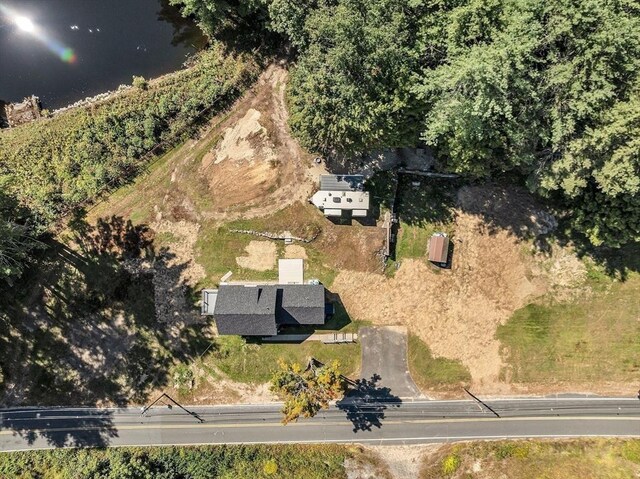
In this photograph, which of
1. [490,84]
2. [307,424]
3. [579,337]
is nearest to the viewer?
[490,84]

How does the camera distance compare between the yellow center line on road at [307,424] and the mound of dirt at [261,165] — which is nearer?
the yellow center line on road at [307,424]

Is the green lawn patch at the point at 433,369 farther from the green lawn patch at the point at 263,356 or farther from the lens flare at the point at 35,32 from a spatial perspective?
the lens flare at the point at 35,32

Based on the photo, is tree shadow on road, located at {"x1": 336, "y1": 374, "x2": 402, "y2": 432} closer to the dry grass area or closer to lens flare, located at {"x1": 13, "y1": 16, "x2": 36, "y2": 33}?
the dry grass area

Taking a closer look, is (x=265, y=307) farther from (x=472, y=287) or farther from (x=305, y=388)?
(x=472, y=287)

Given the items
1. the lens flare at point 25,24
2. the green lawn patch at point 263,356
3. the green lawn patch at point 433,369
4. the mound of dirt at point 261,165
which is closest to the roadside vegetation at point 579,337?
the green lawn patch at point 433,369

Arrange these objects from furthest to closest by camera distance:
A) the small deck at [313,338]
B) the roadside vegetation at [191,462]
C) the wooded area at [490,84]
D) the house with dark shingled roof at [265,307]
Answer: the small deck at [313,338] → the roadside vegetation at [191,462] → the house with dark shingled roof at [265,307] → the wooded area at [490,84]

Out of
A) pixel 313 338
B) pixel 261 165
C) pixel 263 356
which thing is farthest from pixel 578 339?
pixel 261 165

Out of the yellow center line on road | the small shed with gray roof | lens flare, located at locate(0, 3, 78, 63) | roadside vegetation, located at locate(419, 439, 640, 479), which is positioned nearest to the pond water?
lens flare, located at locate(0, 3, 78, 63)
